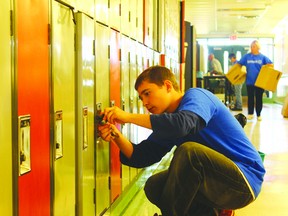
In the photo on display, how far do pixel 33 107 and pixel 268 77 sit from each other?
7.41 metres

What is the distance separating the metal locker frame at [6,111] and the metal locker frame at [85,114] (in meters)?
0.66

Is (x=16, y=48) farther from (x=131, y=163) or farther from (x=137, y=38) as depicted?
(x=137, y=38)

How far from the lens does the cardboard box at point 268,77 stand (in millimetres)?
8305

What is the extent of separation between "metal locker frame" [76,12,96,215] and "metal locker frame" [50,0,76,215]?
4 cm

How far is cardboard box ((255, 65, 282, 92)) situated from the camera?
830 cm

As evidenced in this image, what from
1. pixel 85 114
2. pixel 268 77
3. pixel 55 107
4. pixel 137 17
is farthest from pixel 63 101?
pixel 268 77

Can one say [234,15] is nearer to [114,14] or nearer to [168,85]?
[114,14]

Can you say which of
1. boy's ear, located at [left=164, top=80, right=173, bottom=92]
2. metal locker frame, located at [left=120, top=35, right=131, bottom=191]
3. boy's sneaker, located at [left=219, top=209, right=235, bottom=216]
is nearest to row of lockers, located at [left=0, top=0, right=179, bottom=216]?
metal locker frame, located at [left=120, top=35, right=131, bottom=191]

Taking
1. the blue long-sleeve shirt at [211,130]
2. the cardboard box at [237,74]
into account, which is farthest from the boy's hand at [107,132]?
the cardboard box at [237,74]

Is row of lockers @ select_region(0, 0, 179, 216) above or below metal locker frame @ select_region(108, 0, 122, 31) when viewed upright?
below

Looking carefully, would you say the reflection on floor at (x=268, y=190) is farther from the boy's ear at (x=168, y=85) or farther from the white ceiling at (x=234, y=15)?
the white ceiling at (x=234, y=15)

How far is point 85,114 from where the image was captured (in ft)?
6.93

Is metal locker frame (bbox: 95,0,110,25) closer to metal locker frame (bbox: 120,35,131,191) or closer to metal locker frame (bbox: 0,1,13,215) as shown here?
metal locker frame (bbox: 120,35,131,191)

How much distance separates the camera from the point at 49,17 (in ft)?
5.49
